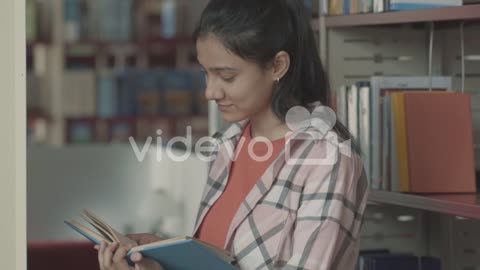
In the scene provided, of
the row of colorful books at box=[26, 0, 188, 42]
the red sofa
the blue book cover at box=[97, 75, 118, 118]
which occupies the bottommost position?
the red sofa

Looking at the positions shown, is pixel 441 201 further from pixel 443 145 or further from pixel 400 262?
pixel 400 262

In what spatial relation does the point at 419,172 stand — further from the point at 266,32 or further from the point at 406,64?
the point at 266,32

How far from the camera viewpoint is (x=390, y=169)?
2133 mm

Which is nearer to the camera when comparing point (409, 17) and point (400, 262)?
point (409, 17)

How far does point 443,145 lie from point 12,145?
1.19 metres

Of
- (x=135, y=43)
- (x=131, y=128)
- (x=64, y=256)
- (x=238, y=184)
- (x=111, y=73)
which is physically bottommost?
(x=64, y=256)

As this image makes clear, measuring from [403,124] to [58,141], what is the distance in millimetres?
3871

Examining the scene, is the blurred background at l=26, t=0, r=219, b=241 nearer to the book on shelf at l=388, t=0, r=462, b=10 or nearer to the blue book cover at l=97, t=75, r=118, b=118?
the blue book cover at l=97, t=75, r=118, b=118

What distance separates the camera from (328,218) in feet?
4.37

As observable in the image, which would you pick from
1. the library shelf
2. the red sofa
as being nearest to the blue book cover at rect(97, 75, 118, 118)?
the library shelf

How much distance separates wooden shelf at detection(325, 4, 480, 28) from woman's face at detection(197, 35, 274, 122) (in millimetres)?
574

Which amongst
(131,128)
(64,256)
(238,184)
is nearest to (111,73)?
(131,128)

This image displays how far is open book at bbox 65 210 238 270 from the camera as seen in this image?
131 cm

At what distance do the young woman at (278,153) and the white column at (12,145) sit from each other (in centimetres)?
30
